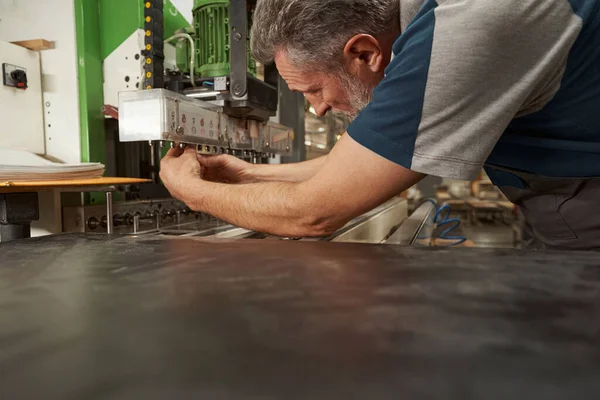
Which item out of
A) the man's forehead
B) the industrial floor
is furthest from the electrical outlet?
the industrial floor

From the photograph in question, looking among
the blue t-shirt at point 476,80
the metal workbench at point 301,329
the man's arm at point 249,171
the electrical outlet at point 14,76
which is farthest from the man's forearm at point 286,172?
the metal workbench at point 301,329

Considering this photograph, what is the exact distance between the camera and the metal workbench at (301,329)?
234mm

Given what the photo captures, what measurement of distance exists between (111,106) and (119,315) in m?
1.51

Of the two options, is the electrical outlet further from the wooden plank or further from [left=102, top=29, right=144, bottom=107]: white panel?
[left=102, top=29, right=144, bottom=107]: white panel

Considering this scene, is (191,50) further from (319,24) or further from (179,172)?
(319,24)

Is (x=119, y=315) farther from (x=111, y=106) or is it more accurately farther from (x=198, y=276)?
(x=111, y=106)

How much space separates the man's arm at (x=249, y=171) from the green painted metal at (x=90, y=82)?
517 mm

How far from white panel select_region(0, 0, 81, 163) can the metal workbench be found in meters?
1.22

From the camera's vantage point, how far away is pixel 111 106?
5.45 ft

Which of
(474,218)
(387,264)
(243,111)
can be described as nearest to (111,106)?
(243,111)

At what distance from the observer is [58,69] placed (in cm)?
162

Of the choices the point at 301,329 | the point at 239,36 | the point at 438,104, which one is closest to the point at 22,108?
the point at 239,36

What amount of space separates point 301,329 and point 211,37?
1678 millimetres

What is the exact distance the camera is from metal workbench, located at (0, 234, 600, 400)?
9.2 inches
